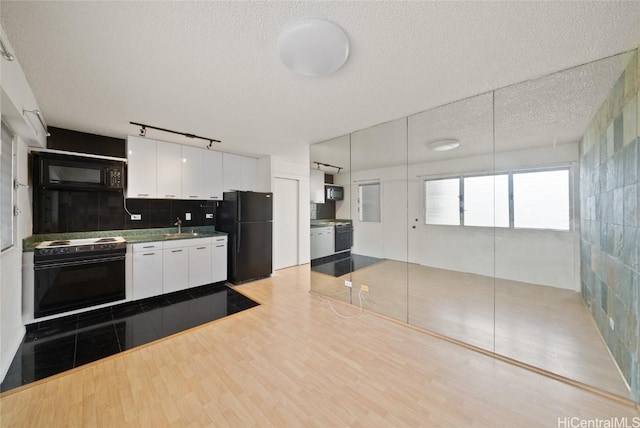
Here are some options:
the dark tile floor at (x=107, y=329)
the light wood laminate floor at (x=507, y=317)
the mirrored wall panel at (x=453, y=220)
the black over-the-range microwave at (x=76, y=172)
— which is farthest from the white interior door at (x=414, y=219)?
the black over-the-range microwave at (x=76, y=172)

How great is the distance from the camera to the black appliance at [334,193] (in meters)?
3.34

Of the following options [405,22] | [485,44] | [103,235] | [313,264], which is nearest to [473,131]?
[485,44]

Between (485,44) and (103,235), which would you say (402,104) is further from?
(103,235)

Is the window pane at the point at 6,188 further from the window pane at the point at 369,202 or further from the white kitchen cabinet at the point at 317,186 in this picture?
the window pane at the point at 369,202

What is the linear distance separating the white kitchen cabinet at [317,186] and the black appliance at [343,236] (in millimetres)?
539

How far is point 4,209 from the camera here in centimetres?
193

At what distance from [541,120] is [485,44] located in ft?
3.39

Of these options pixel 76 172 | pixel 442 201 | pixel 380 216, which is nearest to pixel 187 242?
pixel 76 172

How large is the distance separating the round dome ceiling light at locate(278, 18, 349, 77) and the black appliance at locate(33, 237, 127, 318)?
330 centimetres

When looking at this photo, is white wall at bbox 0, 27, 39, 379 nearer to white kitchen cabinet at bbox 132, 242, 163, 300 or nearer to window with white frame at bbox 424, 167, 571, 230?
white kitchen cabinet at bbox 132, 242, 163, 300

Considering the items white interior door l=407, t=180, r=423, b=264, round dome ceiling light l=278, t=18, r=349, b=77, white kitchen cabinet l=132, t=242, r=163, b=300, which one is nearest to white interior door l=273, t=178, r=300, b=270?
white kitchen cabinet l=132, t=242, r=163, b=300

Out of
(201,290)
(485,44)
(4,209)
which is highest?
(485,44)

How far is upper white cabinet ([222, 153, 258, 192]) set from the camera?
4340 millimetres

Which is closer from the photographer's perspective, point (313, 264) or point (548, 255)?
point (548, 255)
